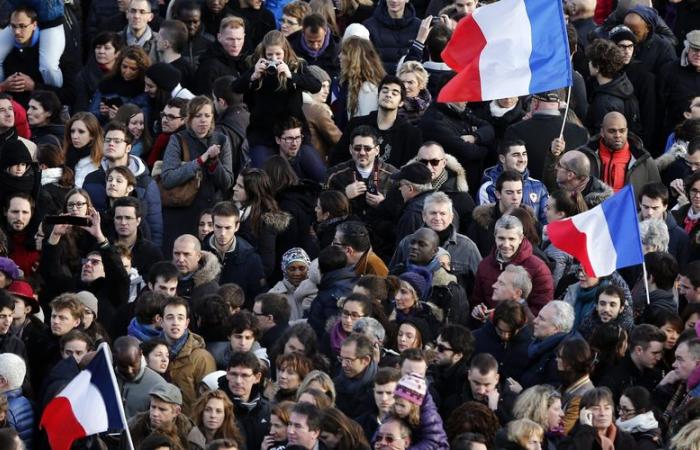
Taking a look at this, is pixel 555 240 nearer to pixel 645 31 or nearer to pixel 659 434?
pixel 659 434

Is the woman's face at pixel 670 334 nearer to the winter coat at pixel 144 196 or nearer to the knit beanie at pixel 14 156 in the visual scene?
the winter coat at pixel 144 196

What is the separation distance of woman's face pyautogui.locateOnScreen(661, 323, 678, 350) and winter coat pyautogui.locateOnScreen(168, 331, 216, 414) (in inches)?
123

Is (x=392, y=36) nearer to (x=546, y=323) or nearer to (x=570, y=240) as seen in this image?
(x=570, y=240)

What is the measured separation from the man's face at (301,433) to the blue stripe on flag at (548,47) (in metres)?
4.31

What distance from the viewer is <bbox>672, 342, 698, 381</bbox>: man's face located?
16531mm

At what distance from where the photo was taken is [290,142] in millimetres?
21016

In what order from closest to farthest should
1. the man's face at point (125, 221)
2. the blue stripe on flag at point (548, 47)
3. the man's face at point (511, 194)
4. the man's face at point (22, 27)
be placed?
the blue stripe on flag at point (548, 47), the man's face at point (511, 194), the man's face at point (125, 221), the man's face at point (22, 27)

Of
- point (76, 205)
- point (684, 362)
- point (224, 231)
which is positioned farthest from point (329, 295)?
point (684, 362)

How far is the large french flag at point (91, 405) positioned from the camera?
16.1 meters

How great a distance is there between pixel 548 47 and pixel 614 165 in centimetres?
169

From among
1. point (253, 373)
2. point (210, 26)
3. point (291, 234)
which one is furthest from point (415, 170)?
point (210, 26)

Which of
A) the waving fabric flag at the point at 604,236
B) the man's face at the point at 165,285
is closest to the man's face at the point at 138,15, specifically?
the man's face at the point at 165,285

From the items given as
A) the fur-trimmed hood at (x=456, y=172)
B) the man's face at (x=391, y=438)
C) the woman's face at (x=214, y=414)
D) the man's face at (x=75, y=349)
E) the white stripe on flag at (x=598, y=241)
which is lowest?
the fur-trimmed hood at (x=456, y=172)

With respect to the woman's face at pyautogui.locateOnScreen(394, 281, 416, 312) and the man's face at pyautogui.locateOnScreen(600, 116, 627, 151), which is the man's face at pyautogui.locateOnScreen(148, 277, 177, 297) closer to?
the woman's face at pyautogui.locateOnScreen(394, 281, 416, 312)
